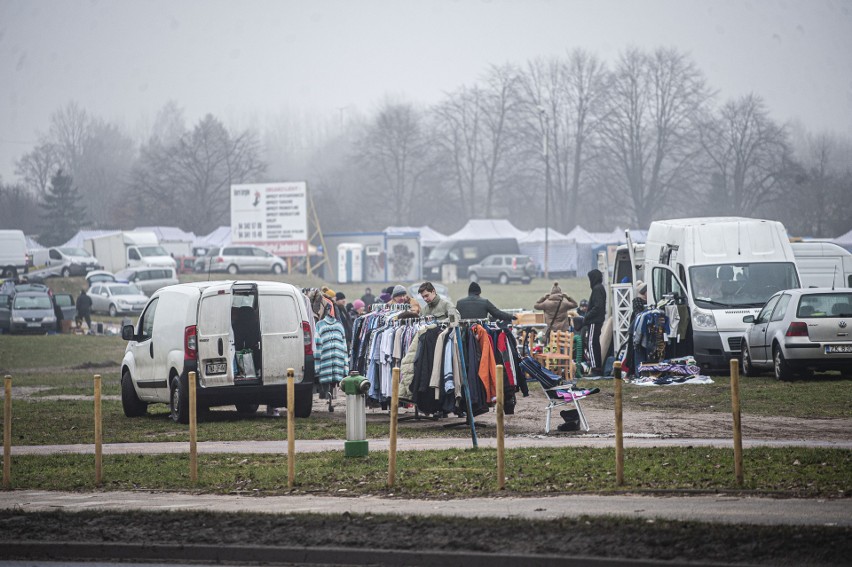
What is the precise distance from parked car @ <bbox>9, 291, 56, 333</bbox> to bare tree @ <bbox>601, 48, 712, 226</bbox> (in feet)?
208

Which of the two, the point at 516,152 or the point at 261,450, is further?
the point at 516,152

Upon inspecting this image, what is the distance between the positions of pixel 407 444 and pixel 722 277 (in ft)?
39.8

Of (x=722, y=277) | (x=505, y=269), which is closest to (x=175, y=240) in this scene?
(x=505, y=269)

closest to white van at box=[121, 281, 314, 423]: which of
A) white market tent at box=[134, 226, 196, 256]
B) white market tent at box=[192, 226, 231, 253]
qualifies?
white market tent at box=[192, 226, 231, 253]

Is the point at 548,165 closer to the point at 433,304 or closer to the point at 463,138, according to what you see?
the point at 463,138

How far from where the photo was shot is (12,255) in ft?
→ 208

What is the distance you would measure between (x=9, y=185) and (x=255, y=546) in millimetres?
122106

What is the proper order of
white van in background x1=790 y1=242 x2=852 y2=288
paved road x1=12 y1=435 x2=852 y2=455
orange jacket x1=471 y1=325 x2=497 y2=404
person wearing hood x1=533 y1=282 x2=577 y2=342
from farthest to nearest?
white van in background x1=790 y1=242 x2=852 y2=288
person wearing hood x1=533 y1=282 x2=577 y2=342
orange jacket x1=471 y1=325 x2=497 y2=404
paved road x1=12 y1=435 x2=852 y2=455

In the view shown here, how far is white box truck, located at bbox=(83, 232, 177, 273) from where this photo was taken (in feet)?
224

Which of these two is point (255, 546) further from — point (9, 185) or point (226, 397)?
point (9, 185)

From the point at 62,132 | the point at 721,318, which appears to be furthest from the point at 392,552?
the point at 62,132

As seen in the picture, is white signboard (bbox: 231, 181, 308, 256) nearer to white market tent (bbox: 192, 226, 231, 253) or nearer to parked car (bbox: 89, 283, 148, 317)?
white market tent (bbox: 192, 226, 231, 253)

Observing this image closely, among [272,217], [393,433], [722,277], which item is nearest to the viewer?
[393,433]

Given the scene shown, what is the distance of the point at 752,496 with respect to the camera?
947 cm
